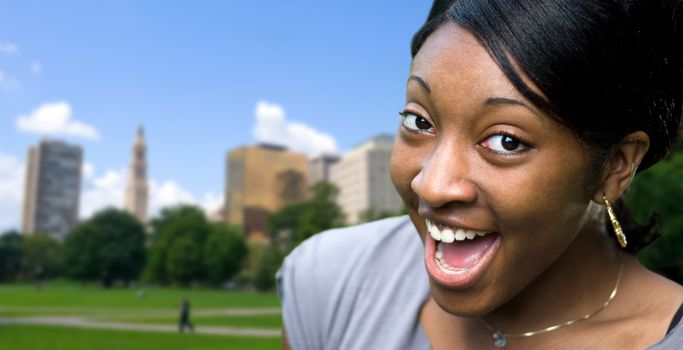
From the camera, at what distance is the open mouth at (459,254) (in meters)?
1.66

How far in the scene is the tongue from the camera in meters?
1.67

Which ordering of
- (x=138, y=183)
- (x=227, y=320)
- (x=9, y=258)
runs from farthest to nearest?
(x=138, y=183) → (x=9, y=258) → (x=227, y=320)

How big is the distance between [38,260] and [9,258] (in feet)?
15.5

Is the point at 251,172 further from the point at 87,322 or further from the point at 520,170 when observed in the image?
the point at 520,170

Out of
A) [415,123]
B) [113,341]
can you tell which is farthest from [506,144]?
[113,341]

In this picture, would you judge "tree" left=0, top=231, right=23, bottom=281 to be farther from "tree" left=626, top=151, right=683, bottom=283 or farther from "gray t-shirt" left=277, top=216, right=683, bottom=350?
"gray t-shirt" left=277, top=216, right=683, bottom=350

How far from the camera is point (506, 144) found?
1.59m

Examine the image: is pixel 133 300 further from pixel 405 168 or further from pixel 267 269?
pixel 405 168

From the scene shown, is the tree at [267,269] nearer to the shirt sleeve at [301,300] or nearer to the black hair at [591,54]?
the shirt sleeve at [301,300]

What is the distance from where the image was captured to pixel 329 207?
49.5m

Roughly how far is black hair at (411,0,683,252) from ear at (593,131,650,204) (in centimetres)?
3

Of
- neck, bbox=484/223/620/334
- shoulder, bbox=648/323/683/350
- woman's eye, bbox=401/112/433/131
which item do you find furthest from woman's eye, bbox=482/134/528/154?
shoulder, bbox=648/323/683/350

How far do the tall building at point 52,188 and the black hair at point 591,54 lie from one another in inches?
7043

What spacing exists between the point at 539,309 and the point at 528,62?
78cm
